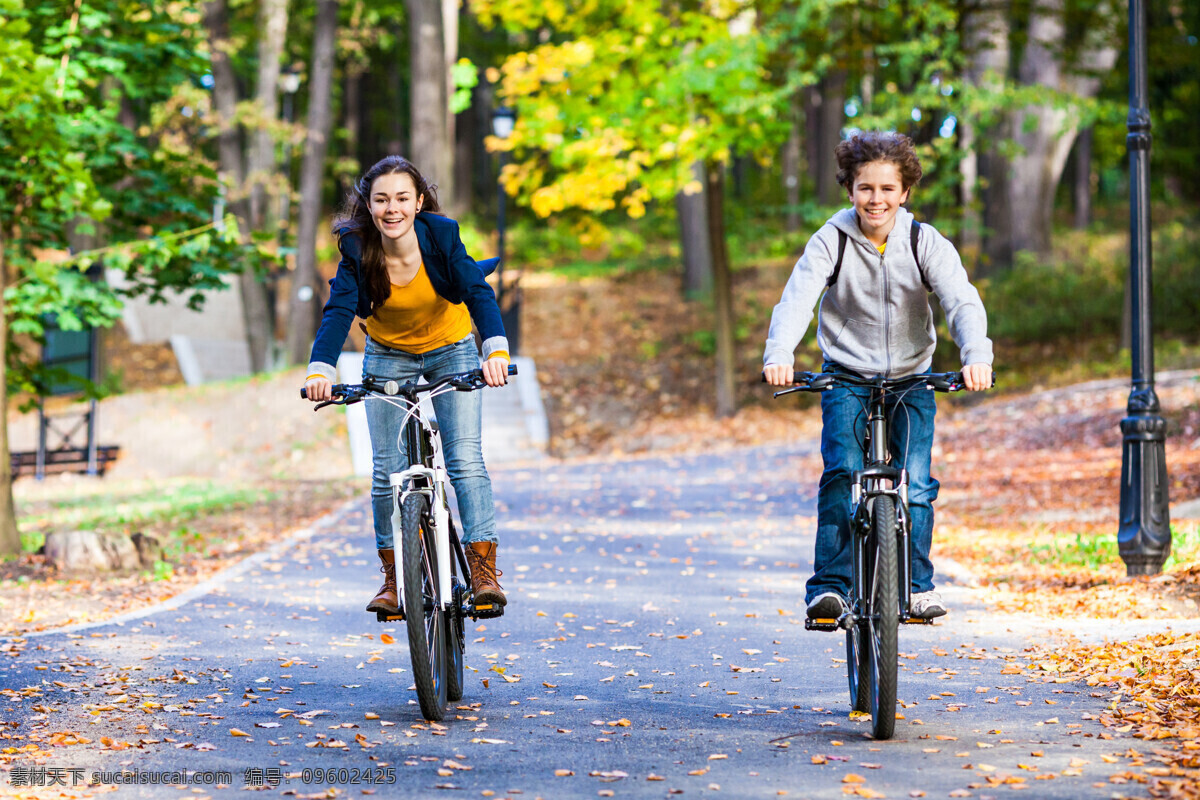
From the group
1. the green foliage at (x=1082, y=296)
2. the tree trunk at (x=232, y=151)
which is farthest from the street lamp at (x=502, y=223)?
the green foliage at (x=1082, y=296)

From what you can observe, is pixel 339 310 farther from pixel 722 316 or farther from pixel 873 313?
pixel 722 316

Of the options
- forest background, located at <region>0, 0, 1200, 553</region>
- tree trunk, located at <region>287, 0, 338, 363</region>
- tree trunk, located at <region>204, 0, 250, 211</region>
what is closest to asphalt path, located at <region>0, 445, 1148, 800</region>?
forest background, located at <region>0, 0, 1200, 553</region>

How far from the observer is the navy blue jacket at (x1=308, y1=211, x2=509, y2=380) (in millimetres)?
5293

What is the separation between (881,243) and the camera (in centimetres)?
532

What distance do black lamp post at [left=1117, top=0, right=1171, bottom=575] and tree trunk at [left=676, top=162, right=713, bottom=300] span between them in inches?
823

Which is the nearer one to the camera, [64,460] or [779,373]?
[779,373]

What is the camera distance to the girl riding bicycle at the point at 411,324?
5.35 meters

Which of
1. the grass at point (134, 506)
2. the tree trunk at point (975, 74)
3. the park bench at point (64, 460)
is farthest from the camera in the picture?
the park bench at point (64, 460)

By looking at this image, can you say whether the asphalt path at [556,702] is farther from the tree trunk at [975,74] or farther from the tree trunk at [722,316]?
the tree trunk at [722,316]

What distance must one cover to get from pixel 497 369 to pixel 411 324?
0.61m

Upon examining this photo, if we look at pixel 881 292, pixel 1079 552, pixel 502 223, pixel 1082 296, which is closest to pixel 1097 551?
pixel 1079 552

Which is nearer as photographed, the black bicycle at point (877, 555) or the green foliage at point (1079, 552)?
the black bicycle at point (877, 555)

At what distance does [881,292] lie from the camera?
5270mm

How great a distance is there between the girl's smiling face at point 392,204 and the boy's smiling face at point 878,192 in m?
1.71
